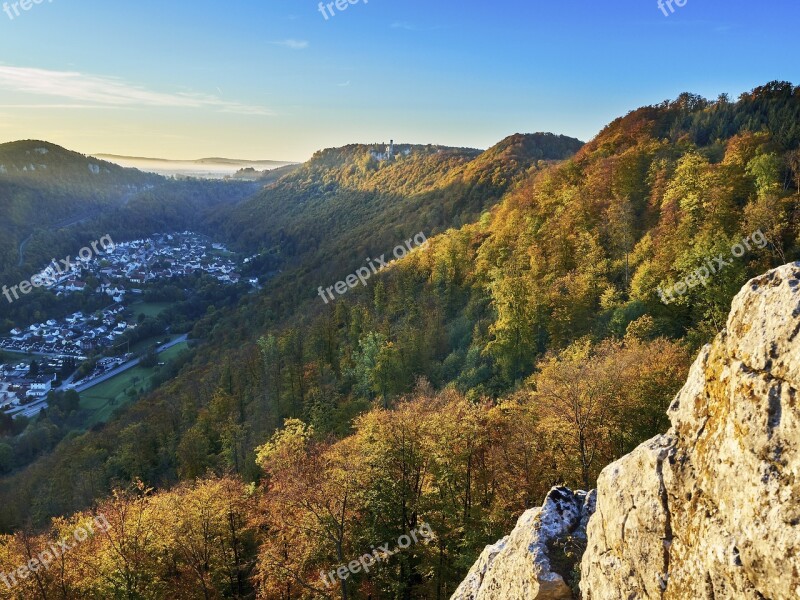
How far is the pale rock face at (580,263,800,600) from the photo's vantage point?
6781mm

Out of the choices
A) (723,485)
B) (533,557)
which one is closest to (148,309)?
(533,557)

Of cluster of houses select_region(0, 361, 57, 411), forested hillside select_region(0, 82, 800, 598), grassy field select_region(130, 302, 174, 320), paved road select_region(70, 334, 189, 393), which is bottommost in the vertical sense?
cluster of houses select_region(0, 361, 57, 411)

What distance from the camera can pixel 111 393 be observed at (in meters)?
118

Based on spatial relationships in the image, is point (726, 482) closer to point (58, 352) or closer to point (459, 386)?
point (459, 386)

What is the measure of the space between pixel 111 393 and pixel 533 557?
129 metres

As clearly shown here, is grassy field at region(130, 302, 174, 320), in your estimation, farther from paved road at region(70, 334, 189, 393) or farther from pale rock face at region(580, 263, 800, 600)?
pale rock face at region(580, 263, 800, 600)

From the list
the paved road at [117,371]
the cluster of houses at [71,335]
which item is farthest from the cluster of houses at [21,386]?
the cluster of houses at [71,335]

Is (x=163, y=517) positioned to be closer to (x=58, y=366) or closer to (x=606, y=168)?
(x=606, y=168)

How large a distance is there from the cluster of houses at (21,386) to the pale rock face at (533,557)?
13816 centimetres

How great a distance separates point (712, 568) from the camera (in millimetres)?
7672

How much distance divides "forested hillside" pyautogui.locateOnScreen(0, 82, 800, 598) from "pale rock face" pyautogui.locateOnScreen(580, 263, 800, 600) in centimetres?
1524

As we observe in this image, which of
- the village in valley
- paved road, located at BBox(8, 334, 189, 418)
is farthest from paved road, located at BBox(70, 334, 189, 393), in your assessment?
the village in valley

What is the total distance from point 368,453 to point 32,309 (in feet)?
671

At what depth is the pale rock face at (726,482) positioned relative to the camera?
6.78 m
